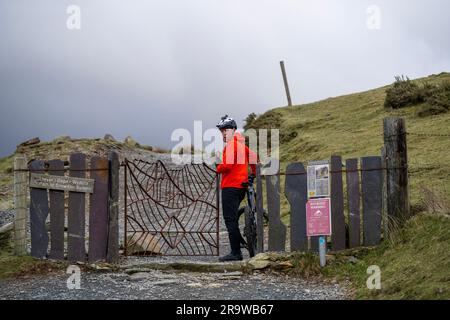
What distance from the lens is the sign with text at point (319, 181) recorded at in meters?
8.98

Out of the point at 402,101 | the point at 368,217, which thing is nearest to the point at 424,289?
the point at 368,217

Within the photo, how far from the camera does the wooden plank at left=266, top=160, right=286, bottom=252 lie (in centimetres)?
938

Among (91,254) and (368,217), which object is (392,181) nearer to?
(368,217)

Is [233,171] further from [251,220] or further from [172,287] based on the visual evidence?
[172,287]

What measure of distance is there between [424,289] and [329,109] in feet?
61.5

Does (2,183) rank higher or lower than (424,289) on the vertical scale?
higher

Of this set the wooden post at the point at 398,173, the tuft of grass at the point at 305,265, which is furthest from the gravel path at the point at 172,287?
the wooden post at the point at 398,173

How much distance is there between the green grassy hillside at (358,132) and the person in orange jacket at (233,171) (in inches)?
120

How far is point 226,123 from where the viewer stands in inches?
379

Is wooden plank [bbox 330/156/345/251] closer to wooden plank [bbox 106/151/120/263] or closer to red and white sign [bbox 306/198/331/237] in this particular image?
red and white sign [bbox 306/198/331/237]

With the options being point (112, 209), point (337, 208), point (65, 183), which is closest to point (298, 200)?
point (337, 208)

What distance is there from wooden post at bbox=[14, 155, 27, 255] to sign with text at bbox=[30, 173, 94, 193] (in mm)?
276

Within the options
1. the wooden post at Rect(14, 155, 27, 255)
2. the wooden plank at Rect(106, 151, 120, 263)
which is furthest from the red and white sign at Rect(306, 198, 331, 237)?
the wooden post at Rect(14, 155, 27, 255)
